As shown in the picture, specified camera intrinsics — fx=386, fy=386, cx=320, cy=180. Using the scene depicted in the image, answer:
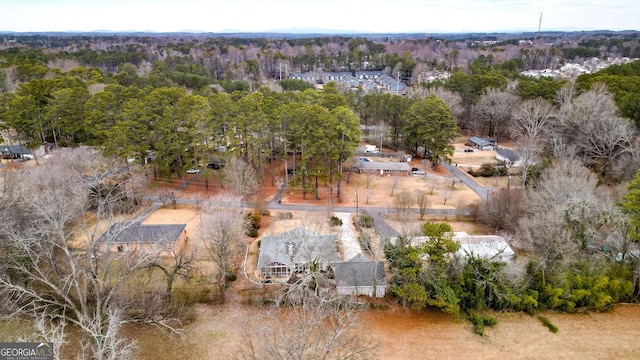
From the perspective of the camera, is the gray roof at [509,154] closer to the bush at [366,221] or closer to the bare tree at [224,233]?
the bush at [366,221]

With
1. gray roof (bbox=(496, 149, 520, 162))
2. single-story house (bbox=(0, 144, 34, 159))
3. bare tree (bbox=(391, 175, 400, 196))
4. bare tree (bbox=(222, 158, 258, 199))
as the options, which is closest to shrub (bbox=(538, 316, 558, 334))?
bare tree (bbox=(391, 175, 400, 196))

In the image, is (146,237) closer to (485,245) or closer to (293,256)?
(293,256)

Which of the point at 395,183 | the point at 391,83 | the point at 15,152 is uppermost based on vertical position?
the point at 391,83

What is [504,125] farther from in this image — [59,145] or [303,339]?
[59,145]

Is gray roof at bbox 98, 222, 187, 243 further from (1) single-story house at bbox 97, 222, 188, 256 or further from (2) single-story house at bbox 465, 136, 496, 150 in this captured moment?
(2) single-story house at bbox 465, 136, 496, 150

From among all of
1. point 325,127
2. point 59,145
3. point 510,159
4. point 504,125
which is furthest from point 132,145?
point 504,125

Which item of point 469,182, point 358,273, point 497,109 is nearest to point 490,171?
point 469,182
